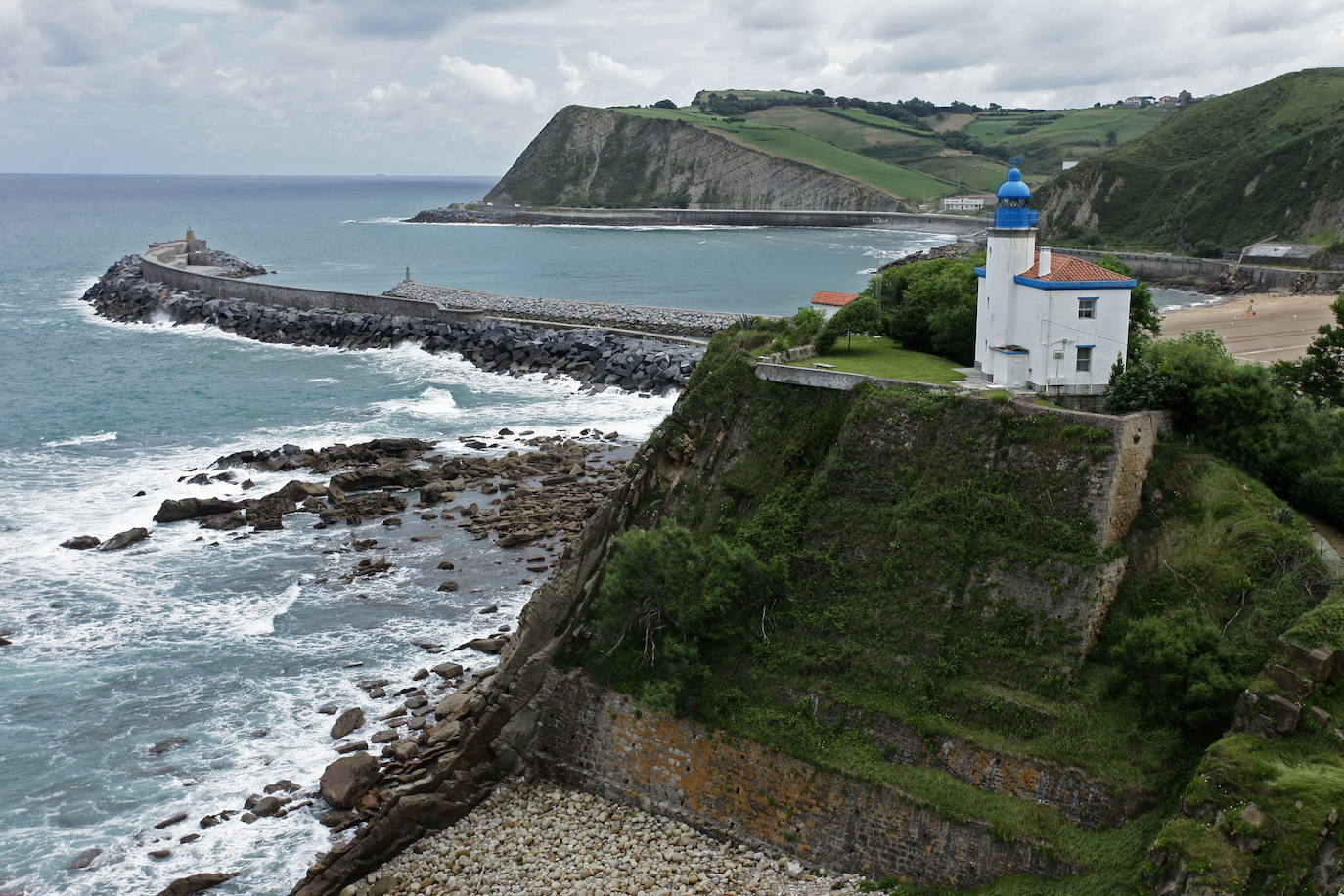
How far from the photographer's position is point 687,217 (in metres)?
167

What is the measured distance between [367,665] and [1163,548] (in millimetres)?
16527

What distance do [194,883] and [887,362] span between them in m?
16.8

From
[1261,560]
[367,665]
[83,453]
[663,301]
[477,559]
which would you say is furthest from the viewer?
[663,301]

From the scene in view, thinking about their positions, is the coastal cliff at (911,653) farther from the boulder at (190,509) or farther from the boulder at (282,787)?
the boulder at (190,509)

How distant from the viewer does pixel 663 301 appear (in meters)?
79.2

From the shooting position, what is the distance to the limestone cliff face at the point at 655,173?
16900 centimetres

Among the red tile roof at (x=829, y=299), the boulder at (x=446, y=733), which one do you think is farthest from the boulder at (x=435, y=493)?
the boulder at (x=446, y=733)

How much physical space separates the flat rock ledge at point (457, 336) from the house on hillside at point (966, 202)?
360 feet

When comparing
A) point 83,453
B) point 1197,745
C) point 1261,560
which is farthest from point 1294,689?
point 83,453

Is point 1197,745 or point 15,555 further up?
point 1197,745

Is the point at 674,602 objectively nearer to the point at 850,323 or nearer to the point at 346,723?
the point at 346,723

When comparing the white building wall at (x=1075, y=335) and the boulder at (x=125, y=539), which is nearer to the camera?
the white building wall at (x=1075, y=335)

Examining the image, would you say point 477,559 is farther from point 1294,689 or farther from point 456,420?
point 1294,689

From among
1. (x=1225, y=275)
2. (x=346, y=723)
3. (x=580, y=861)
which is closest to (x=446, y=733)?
(x=346, y=723)
